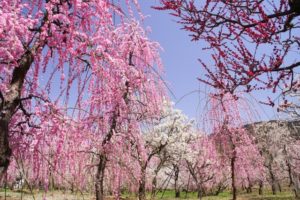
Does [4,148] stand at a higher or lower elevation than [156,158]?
lower

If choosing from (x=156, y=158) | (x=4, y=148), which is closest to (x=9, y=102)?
(x=4, y=148)

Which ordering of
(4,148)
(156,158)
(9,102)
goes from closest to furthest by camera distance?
1. (4,148)
2. (9,102)
3. (156,158)

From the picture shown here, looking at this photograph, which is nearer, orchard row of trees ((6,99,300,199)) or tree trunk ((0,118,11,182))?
tree trunk ((0,118,11,182))

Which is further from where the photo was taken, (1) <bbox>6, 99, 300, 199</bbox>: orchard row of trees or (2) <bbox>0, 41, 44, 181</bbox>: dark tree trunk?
(1) <bbox>6, 99, 300, 199</bbox>: orchard row of trees

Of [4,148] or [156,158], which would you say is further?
[156,158]

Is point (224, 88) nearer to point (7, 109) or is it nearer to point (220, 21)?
point (220, 21)

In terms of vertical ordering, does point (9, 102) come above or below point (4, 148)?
above

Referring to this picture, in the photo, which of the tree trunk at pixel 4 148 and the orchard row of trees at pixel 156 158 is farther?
the orchard row of trees at pixel 156 158

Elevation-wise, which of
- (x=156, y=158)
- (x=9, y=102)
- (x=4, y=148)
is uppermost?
(x=156, y=158)

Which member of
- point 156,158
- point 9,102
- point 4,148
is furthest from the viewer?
point 156,158

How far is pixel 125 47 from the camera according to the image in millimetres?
11977

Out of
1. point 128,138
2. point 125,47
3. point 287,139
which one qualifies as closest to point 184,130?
point 287,139

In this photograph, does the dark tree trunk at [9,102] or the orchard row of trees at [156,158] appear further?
the orchard row of trees at [156,158]

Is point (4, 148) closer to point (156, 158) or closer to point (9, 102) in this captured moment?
point (9, 102)
